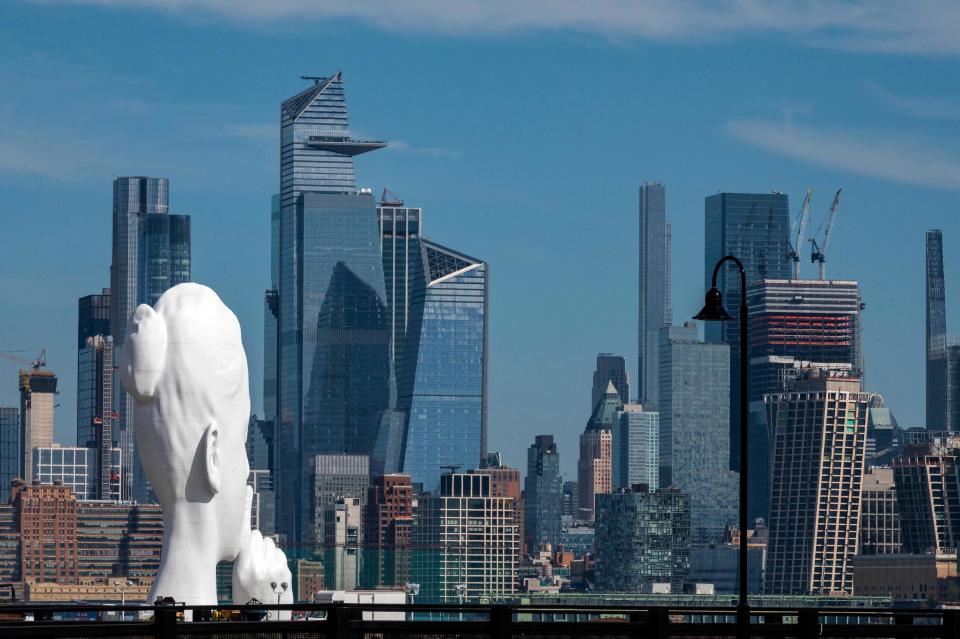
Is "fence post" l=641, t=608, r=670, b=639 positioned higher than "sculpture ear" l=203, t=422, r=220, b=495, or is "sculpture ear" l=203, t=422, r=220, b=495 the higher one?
"sculpture ear" l=203, t=422, r=220, b=495

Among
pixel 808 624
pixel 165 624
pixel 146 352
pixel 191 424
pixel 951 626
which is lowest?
pixel 951 626

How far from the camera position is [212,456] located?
55938 millimetres

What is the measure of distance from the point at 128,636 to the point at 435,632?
12.2 feet

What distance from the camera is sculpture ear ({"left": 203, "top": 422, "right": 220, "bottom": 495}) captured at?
55.6 m

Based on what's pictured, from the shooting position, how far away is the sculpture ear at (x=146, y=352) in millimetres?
55188

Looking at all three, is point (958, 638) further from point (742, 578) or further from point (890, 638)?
point (742, 578)

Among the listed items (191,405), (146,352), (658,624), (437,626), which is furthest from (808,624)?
(191,405)

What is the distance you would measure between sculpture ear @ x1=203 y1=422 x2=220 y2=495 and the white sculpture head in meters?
0.02

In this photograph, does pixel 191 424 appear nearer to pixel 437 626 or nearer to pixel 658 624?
pixel 437 626

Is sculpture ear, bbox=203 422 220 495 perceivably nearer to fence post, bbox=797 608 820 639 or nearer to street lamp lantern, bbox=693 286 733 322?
street lamp lantern, bbox=693 286 733 322

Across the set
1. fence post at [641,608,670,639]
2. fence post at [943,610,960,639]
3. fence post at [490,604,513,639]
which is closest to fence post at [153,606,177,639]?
fence post at [490,604,513,639]

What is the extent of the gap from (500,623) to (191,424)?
30833 mm

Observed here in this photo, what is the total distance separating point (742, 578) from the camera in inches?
1309

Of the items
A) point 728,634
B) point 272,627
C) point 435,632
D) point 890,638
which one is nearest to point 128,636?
point 272,627
